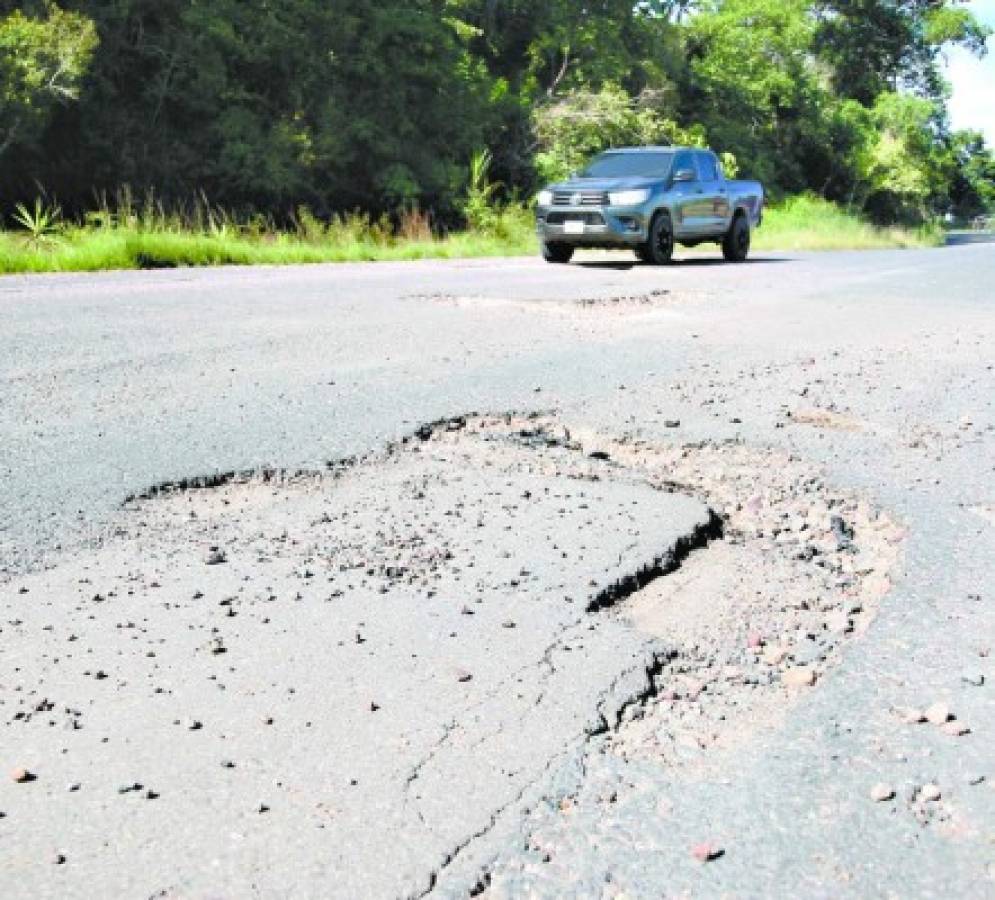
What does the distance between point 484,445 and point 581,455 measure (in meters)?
0.39

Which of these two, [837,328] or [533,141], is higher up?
[533,141]

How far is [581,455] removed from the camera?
472cm

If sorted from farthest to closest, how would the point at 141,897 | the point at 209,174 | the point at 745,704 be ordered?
the point at 209,174 < the point at 745,704 < the point at 141,897

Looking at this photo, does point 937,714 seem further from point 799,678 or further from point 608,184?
point 608,184

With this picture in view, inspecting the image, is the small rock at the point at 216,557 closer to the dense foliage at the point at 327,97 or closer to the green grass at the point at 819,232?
the dense foliage at the point at 327,97

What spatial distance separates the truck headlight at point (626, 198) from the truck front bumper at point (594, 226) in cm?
8

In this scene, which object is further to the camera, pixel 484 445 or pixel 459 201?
pixel 459 201

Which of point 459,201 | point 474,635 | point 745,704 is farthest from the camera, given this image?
point 459,201

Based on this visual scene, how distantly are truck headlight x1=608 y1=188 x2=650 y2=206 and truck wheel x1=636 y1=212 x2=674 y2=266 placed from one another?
42 centimetres

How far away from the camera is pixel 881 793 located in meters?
2.14

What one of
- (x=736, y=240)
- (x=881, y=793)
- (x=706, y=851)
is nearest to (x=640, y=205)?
(x=736, y=240)

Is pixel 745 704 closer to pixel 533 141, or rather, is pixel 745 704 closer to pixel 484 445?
pixel 484 445

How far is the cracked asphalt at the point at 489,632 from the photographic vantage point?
1960mm

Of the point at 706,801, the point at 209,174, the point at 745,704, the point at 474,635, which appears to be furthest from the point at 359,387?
the point at 209,174
